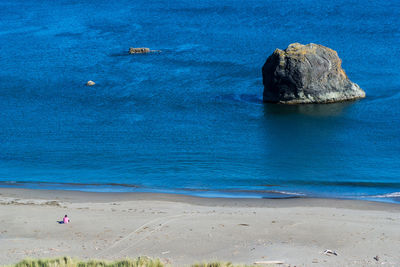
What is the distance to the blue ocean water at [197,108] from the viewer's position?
37000 millimetres

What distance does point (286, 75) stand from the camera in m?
49.2

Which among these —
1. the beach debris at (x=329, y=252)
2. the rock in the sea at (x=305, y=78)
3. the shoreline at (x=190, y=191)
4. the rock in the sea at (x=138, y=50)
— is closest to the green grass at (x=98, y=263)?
the beach debris at (x=329, y=252)

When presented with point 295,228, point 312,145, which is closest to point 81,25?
point 312,145

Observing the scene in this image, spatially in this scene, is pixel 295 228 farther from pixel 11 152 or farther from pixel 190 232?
pixel 11 152

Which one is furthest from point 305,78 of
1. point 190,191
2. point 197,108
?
point 190,191

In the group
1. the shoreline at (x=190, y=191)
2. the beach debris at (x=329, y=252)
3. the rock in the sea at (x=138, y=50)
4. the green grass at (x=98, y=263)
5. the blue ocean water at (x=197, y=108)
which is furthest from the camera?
the rock in the sea at (x=138, y=50)

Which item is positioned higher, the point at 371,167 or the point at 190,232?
the point at 371,167

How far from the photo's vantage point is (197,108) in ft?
164

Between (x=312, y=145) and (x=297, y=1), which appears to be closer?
(x=312, y=145)

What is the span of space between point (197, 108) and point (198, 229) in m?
22.8

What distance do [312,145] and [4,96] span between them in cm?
2956

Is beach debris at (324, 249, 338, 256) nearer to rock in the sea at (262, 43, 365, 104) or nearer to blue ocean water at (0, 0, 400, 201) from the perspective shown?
blue ocean water at (0, 0, 400, 201)

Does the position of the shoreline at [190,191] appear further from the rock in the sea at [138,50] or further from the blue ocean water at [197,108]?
the rock in the sea at [138,50]

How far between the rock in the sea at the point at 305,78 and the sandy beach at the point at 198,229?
18423 mm
